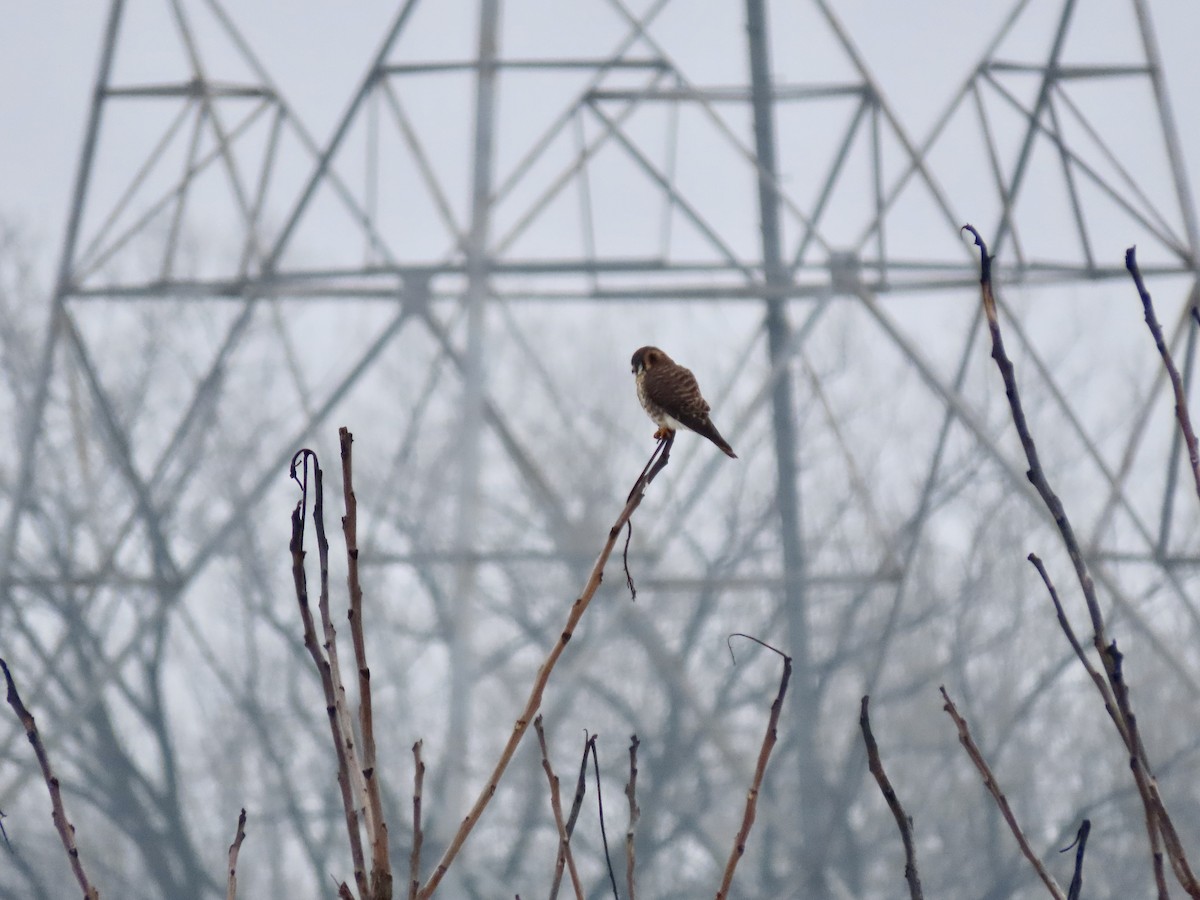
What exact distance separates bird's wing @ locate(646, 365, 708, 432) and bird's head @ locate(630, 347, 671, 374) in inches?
5.7

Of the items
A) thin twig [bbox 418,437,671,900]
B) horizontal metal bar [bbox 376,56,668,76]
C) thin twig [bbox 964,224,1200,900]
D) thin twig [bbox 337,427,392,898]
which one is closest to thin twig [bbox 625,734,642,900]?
thin twig [bbox 418,437,671,900]

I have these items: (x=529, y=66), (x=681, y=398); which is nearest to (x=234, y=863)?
(x=681, y=398)

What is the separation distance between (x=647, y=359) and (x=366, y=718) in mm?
1725

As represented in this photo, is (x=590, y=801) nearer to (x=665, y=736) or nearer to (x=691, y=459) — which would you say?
(x=665, y=736)

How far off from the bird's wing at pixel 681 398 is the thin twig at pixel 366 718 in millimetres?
1410

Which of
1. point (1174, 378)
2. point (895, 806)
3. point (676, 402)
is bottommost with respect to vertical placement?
point (895, 806)

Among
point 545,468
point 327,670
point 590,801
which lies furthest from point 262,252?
point 327,670

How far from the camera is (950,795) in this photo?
772cm

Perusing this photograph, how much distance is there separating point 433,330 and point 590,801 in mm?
2931

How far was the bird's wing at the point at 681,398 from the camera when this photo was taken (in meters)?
2.51

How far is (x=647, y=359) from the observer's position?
9.04ft

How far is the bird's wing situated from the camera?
251cm

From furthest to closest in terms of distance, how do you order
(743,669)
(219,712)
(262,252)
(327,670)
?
(219,712) → (743,669) → (262,252) → (327,670)

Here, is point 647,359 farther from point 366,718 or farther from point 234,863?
point 366,718
